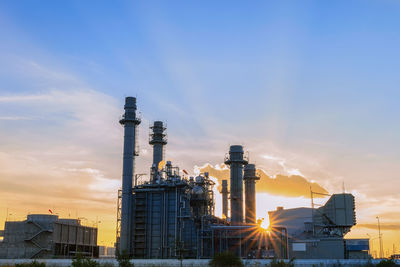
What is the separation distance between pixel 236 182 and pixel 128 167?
28415 mm

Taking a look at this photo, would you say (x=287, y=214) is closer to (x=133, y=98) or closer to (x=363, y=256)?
(x=363, y=256)

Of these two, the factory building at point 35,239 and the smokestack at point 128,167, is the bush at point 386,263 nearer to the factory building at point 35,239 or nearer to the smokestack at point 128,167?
the smokestack at point 128,167

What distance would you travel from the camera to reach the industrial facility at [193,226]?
91125 mm

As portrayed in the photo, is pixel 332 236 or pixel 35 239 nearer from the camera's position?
pixel 332 236

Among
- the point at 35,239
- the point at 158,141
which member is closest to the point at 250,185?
the point at 158,141

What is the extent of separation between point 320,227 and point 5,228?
64.9 m

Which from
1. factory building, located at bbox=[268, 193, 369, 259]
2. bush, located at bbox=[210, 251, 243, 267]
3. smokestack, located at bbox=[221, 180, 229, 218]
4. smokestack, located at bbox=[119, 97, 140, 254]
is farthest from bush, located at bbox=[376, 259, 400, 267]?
smokestack, located at bbox=[221, 180, 229, 218]

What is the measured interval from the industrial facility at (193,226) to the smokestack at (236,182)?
5.29 m

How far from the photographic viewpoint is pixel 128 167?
329ft

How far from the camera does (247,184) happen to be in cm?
12888

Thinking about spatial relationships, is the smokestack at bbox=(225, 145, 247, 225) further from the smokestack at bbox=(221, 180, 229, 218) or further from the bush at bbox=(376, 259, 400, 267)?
the bush at bbox=(376, 259, 400, 267)

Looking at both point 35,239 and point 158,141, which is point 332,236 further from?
point 35,239

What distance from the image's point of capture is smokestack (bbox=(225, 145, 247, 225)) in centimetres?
11388

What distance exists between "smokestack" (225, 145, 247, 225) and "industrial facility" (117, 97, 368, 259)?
5292 millimetres
